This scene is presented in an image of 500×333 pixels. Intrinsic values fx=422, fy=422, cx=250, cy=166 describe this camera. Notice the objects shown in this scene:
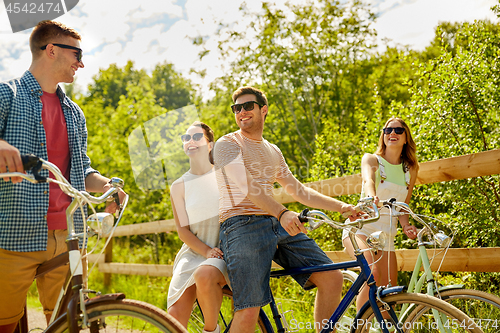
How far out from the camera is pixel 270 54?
368 inches

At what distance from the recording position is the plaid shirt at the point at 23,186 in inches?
86.7

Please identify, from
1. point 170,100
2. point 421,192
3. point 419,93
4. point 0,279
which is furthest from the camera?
point 170,100

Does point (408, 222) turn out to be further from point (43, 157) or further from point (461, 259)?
point (43, 157)

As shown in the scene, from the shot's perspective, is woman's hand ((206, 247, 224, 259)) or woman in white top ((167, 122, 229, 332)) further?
woman's hand ((206, 247, 224, 259))

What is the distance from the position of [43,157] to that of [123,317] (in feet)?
3.44

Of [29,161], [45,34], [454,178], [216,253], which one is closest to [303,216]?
[216,253]

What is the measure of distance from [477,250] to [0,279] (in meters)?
2.97

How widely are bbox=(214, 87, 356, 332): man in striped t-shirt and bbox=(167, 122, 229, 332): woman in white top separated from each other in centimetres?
17

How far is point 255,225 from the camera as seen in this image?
98.4 inches

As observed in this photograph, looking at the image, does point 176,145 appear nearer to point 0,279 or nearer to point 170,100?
point 0,279

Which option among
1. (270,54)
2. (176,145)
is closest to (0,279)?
(176,145)

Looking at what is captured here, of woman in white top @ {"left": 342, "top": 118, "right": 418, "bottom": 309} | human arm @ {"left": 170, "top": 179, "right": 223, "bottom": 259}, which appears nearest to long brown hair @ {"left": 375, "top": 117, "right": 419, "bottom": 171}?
woman in white top @ {"left": 342, "top": 118, "right": 418, "bottom": 309}

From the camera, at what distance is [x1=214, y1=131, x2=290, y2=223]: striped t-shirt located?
2.57 metres

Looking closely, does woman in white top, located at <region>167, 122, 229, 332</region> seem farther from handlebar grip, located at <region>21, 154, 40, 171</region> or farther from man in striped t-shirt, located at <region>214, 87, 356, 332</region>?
handlebar grip, located at <region>21, 154, 40, 171</region>
